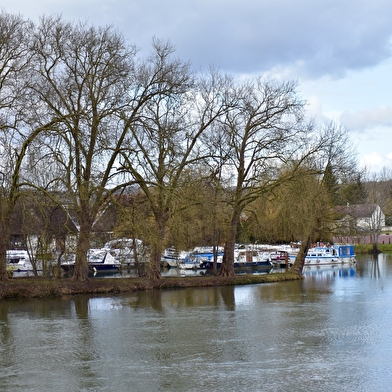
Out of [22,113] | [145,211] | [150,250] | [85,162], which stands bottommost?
[150,250]

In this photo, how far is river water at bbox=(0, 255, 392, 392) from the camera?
15469 millimetres

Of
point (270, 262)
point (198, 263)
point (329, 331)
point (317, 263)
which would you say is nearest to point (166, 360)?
point (329, 331)

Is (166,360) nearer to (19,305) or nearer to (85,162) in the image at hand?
(19,305)

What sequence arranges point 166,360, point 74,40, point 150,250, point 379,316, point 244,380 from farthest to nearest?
point 150,250 → point 74,40 → point 379,316 → point 166,360 → point 244,380

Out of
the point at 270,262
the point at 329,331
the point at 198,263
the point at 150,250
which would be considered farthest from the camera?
the point at 270,262

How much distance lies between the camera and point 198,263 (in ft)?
179

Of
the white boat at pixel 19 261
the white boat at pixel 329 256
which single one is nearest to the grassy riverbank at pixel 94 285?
the white boat at pixel 19 261

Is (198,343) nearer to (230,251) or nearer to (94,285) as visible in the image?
(94,285)

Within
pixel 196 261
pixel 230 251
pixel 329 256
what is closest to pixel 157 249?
pixel 230 251

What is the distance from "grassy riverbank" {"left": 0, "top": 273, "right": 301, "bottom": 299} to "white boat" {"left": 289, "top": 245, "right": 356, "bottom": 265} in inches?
968

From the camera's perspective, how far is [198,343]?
65.1 ft

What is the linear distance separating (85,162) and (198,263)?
23868mm

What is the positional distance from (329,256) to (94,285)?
117 feet

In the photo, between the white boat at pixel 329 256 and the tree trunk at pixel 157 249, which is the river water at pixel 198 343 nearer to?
the tree trunk at pixel 157 249
